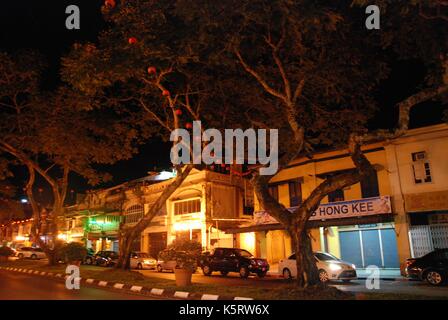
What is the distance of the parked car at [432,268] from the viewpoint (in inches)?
614

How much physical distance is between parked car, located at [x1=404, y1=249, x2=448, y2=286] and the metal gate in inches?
172

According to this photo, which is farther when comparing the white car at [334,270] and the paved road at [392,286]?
the white car at [334,270]

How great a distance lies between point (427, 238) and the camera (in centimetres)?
2069

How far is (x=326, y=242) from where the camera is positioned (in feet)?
82.9

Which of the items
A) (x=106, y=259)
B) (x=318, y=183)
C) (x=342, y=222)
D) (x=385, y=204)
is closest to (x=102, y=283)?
(x=342, y=222)

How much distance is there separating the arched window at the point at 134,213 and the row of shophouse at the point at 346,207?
2.54 m

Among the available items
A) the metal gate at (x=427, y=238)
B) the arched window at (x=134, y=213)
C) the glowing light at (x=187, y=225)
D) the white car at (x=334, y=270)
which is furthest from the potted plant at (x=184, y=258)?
the arched window at (x=134, y=213)

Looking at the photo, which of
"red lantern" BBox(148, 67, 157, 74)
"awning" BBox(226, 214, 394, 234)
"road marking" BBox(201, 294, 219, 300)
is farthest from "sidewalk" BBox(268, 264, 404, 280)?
"red lantern" BBox(148, 67, 157, 74)

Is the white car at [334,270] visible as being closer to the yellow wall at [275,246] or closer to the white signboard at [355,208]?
the white signboard at [355,208]

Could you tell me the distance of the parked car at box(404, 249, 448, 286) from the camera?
1560 centimetres

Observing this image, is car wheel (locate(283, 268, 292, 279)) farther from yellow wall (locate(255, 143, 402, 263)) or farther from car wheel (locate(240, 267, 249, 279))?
yellow wall (locate(255, 143, 402, 263))

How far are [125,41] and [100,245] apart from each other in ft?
122
